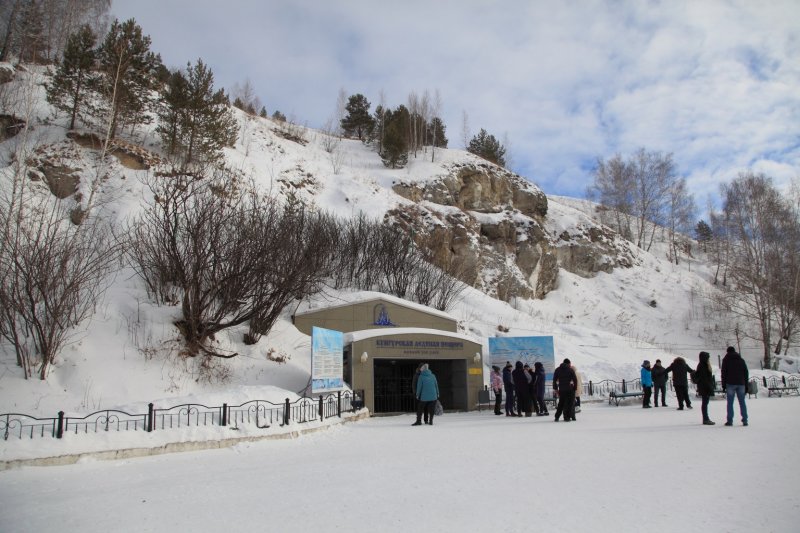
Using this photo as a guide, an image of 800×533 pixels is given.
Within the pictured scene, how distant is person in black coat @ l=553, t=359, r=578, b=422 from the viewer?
535 inches

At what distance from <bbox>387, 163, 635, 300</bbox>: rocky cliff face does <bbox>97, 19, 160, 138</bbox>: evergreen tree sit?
20.7 meters

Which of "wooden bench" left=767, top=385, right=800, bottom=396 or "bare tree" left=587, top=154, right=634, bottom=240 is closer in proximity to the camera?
"wooden bench" left=767, top=385, right=800, bottom=396

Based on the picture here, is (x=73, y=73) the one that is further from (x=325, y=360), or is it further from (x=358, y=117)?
(x=358, y=117)

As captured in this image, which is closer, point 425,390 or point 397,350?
point 425,390

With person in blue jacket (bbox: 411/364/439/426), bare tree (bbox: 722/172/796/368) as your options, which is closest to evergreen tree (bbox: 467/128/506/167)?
bare tree (bbox: 722/172/796/368)

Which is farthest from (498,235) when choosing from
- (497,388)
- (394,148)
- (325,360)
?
(325,360)

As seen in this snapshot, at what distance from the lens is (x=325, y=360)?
16719mm

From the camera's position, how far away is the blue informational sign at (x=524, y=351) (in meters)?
23.5

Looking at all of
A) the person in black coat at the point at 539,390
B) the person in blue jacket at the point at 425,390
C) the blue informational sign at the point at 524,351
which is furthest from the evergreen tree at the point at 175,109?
the person in black coat at the point at 539,390

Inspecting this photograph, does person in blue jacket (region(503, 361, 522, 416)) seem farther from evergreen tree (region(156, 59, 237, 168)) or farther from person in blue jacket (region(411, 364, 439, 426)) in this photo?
evergreen tree (region(156, 59, 237, 168))

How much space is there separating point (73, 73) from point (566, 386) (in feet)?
125

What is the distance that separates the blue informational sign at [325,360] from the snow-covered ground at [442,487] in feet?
18.7

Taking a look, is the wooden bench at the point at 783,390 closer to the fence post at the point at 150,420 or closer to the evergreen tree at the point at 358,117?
the fence post at the point at 150,420


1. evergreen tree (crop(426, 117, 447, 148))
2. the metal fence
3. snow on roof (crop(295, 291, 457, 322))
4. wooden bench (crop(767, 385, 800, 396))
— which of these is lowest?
wooden bench (crop(767, 385, 800, 396))
